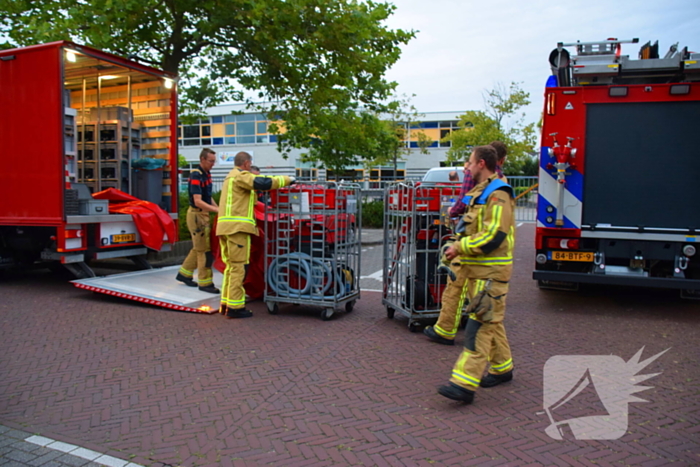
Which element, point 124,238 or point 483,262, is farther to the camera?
point 124,238

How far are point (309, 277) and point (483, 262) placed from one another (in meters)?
2.98

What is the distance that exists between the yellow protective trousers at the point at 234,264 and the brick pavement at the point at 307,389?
296 mm

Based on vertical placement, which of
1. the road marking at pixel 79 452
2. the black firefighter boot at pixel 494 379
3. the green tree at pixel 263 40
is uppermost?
the green tree at pixel 263 40

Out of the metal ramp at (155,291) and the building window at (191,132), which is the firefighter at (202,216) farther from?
the building window at (191,132)

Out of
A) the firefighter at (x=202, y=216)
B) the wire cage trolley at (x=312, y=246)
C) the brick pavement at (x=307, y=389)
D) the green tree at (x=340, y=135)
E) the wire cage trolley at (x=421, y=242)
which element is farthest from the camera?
the green tree at (x=340, y=135)

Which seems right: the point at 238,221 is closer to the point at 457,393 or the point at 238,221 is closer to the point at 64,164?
the point at 64,164

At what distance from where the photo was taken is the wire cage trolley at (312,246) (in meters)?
6.70

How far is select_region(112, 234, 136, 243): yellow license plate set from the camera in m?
8.72

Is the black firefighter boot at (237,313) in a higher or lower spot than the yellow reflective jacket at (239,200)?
lower

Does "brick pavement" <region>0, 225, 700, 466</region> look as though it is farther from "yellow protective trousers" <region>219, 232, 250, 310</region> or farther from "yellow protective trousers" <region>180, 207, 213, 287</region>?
"yellow protective trousers" <region>180, 207, 213, 287</region>

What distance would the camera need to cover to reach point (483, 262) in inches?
166

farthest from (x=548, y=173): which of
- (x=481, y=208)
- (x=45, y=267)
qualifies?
(x=45, y=267)

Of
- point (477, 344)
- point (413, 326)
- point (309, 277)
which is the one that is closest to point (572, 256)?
point (413, 326)

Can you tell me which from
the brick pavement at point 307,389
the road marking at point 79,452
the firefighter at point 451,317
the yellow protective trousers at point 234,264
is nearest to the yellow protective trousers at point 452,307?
the firefighter at point 451,317
